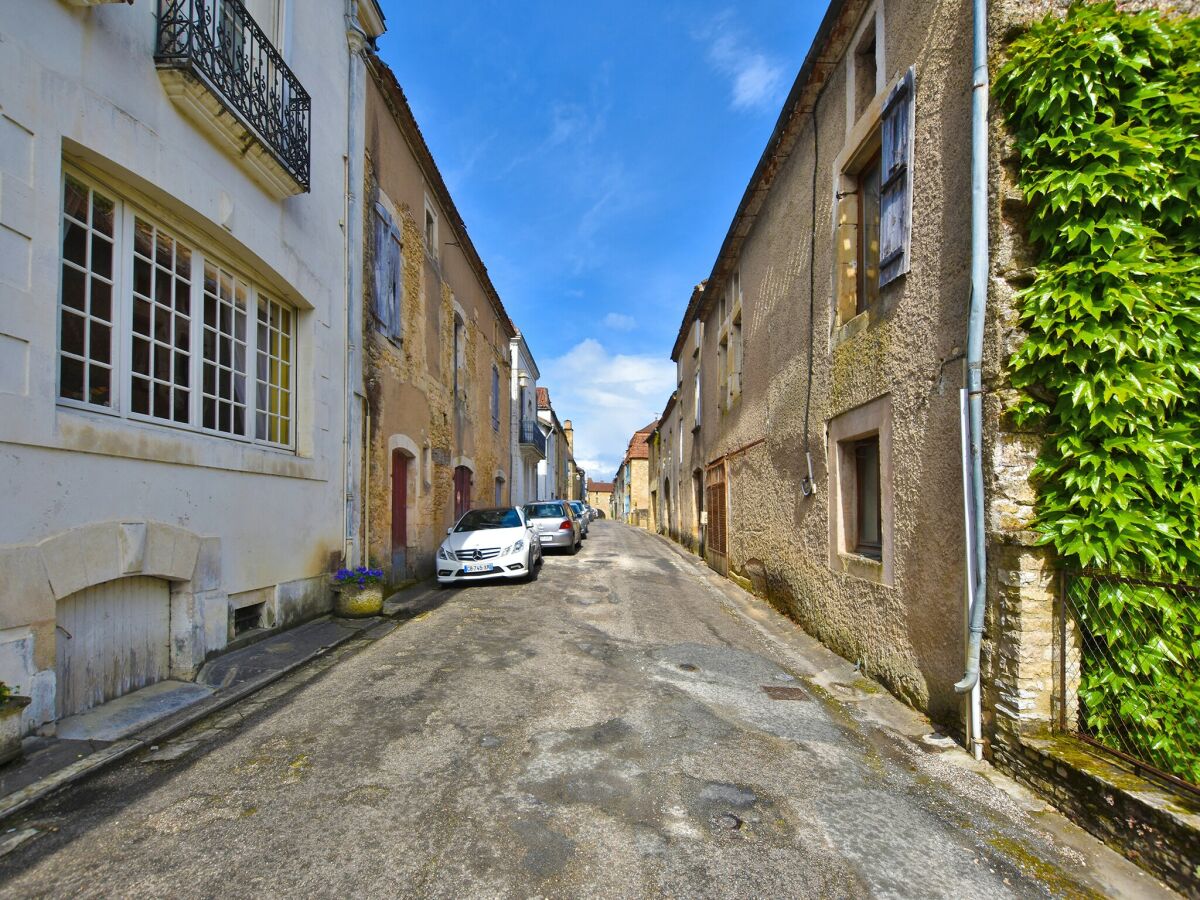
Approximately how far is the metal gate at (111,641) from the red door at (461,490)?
30.6 ft

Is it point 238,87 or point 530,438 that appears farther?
point 530,438

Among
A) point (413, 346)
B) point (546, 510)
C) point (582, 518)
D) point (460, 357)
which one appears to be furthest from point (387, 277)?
point (582, 518)

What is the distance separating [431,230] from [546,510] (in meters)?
7.65

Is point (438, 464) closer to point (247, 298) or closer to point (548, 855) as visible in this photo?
point (247, 298)

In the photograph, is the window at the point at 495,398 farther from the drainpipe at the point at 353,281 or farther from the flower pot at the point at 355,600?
the flower pot at the point at 355,600

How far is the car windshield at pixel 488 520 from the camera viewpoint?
11164 millimetres

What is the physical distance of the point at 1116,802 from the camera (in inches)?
112

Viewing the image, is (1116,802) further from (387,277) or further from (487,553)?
(387,277)

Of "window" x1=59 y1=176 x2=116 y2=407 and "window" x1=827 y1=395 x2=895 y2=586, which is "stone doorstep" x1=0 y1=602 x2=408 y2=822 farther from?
"window" x1=827 y1=395 x2=895 y2=586

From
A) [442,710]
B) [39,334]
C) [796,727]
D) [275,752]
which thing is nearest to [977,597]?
[796,727]

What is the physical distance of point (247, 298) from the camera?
6.16 metres

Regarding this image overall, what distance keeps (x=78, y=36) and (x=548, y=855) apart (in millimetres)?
5583

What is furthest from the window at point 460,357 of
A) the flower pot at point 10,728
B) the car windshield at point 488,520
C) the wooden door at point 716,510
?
the flower pot at point 10,728

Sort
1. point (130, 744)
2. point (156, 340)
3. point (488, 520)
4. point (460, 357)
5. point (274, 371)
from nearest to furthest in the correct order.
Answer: point (130, 744)
point (156, 340)
point (274, 371)
point (488, 520)
point (460, 357)
